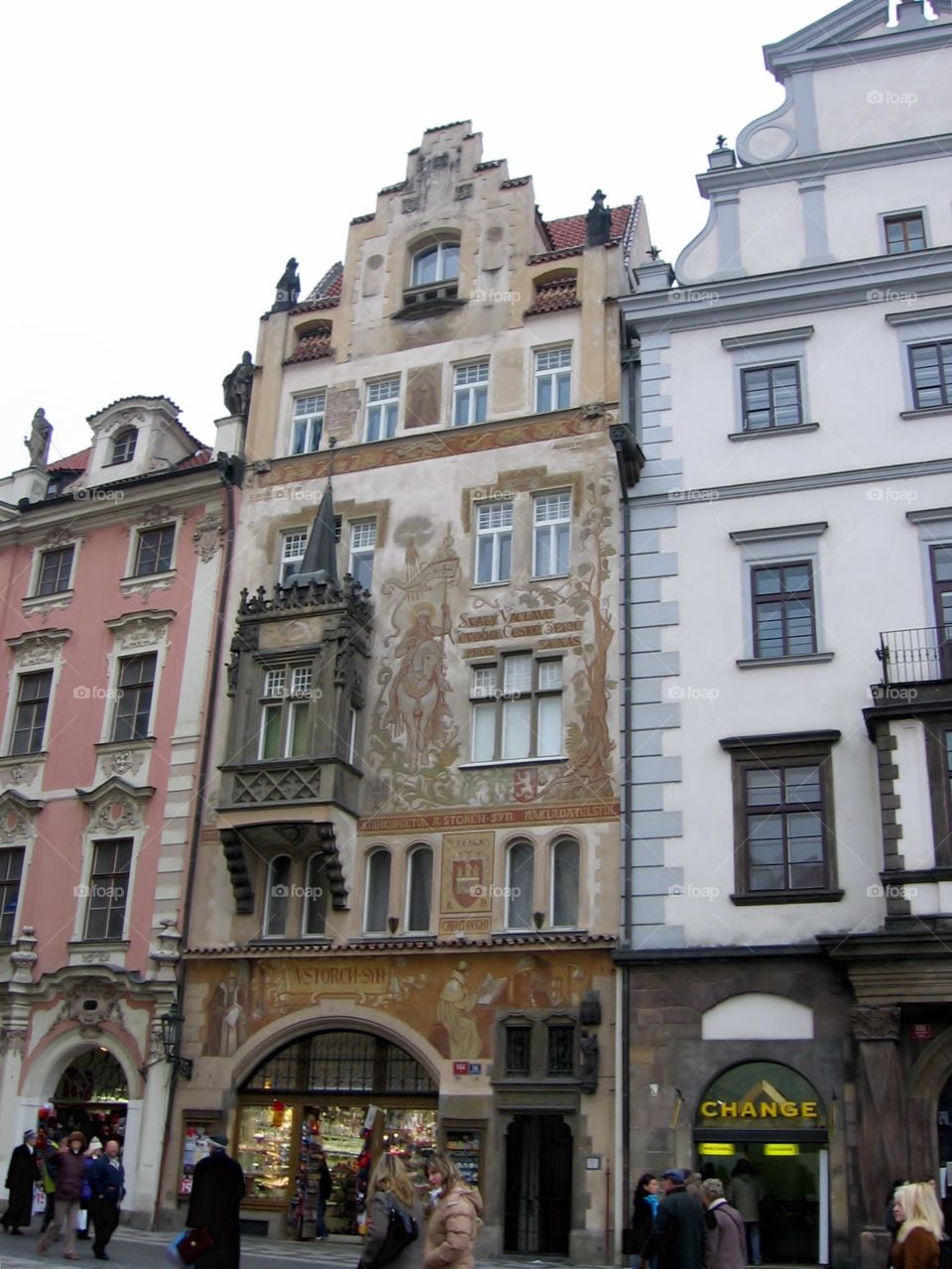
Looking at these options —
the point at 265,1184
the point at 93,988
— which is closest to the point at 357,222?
the point at 93,988

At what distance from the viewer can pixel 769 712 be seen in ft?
74.7

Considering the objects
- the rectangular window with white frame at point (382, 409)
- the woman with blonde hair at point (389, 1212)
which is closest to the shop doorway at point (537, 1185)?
the woman with blonde hair at point (389, 1212)

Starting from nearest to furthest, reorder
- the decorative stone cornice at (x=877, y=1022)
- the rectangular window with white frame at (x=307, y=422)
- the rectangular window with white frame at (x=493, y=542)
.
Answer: the decorative stone cornice at (x=877, y=1022), the rectangular window with white frame at (x=493, y=542), the rectangular window with white frame at (x=307, y=422)

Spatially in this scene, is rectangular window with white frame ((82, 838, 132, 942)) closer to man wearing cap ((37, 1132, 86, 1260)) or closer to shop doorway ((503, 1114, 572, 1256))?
man wearing cap ((37, 1132, 86, 1260))

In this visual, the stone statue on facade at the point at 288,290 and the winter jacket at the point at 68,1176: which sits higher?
the stone statue on facade at the point at 288,290

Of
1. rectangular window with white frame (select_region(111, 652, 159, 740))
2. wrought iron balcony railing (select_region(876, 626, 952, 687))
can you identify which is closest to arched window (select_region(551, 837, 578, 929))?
wrought iron balcony railing (select_region(876, 626, 952, 687))

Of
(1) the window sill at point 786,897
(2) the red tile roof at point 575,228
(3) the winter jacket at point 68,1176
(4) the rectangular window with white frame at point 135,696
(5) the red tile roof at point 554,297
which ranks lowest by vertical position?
(3) the winter jacket at point 68,1176

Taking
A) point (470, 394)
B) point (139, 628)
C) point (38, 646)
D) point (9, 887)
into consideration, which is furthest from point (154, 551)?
point (470, 394)

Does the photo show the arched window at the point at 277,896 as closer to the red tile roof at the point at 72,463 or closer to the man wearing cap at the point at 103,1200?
the man wearing cap at the point at 103,1200

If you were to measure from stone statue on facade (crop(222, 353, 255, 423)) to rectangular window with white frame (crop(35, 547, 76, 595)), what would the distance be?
16.4 ft

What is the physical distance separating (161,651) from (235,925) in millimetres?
6449

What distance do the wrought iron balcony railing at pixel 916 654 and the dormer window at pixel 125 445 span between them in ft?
60.4

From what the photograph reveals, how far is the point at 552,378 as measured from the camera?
91.1 feet

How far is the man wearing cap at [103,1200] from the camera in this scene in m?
19.3
